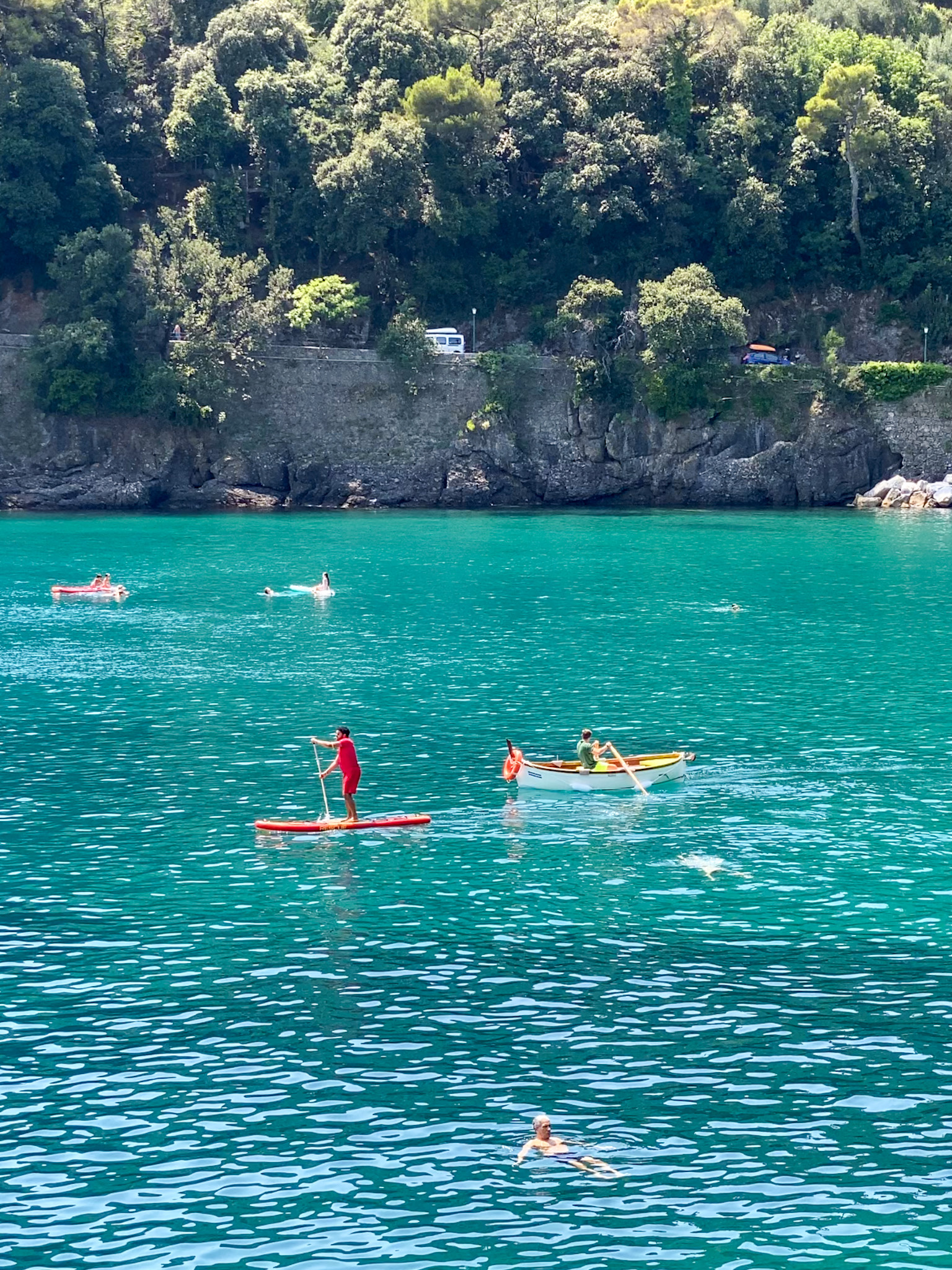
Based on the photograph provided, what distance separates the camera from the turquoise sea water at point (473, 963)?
19.7 metres

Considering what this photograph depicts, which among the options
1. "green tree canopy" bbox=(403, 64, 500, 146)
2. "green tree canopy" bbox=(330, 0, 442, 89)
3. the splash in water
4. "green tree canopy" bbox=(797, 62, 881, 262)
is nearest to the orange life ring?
the splash in water

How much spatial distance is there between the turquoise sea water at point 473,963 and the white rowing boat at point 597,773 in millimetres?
464

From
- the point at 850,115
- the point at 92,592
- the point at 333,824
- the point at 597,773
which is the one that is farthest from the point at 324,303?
the point at 333,824

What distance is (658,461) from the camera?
4382 inches

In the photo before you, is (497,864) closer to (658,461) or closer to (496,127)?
(658,461)

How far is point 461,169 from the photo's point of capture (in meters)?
114

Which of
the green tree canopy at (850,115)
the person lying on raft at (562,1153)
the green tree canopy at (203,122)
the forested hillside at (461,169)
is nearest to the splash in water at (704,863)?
the person lying on raft at (562,1153)

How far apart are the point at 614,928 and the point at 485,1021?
485cm

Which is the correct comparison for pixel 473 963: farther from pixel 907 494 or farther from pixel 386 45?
pixel 386 45

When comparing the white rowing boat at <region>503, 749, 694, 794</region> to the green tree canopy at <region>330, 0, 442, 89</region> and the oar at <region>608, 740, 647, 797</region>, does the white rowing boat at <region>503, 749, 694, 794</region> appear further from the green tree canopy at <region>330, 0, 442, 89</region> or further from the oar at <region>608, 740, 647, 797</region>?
the green tree canopy at <region>330, 0, 442, 89</region>

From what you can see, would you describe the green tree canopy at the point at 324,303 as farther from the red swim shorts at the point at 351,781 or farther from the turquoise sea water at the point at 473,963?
the red swim shorts at the point at 351,781

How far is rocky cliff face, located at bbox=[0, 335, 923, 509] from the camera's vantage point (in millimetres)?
109938

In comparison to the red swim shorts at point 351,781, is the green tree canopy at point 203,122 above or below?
above

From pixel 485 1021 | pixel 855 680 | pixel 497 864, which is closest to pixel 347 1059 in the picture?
pixel 485 1021
